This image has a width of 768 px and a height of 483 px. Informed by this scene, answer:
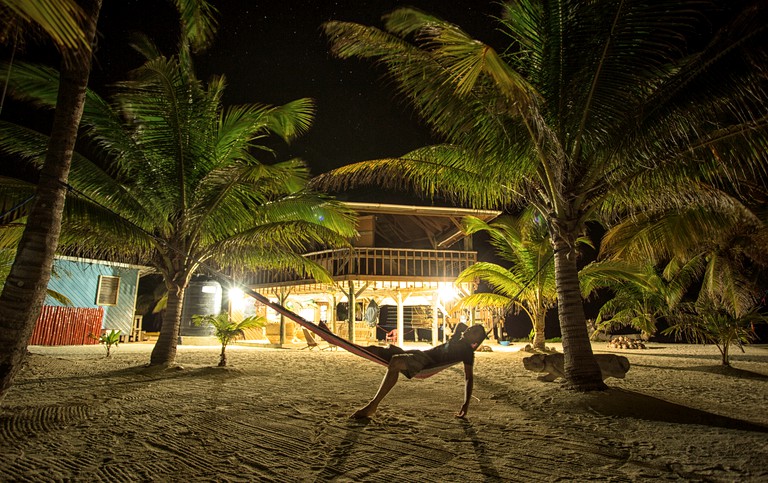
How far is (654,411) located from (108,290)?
65.0ft

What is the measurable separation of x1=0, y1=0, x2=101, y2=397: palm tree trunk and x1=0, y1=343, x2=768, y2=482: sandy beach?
0.74 m

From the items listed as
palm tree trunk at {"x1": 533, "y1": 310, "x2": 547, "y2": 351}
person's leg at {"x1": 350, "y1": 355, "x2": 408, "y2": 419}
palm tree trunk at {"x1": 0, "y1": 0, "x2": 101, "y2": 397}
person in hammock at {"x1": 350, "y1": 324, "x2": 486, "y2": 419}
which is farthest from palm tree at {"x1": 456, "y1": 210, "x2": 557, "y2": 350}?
palm tree trunk at {"x1": 0, "y1": 0, "x2": 101, "y2": 397}

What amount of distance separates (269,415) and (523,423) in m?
Result: 2.45

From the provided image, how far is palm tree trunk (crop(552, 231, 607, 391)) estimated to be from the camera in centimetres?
498

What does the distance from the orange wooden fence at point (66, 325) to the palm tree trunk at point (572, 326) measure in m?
15.0

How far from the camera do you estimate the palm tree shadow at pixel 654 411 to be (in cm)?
358

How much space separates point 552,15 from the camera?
4566 millimetres

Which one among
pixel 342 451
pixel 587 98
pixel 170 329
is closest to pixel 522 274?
pixel 587 98

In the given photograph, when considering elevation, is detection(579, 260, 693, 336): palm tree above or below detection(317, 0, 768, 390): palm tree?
below

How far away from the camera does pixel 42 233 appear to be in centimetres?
325

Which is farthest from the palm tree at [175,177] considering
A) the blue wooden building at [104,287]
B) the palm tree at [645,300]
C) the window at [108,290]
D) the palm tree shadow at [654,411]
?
the window at [108,290]

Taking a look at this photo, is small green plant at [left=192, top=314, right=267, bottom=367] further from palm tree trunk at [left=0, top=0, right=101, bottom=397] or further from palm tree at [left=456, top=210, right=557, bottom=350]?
palm tree at [left=456, top=210, right=557, bottom=350]

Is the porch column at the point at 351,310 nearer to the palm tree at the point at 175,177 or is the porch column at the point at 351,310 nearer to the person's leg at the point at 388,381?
the palm tree at the point at 175,177

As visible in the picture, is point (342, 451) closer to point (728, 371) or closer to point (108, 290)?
point (728, 371)
